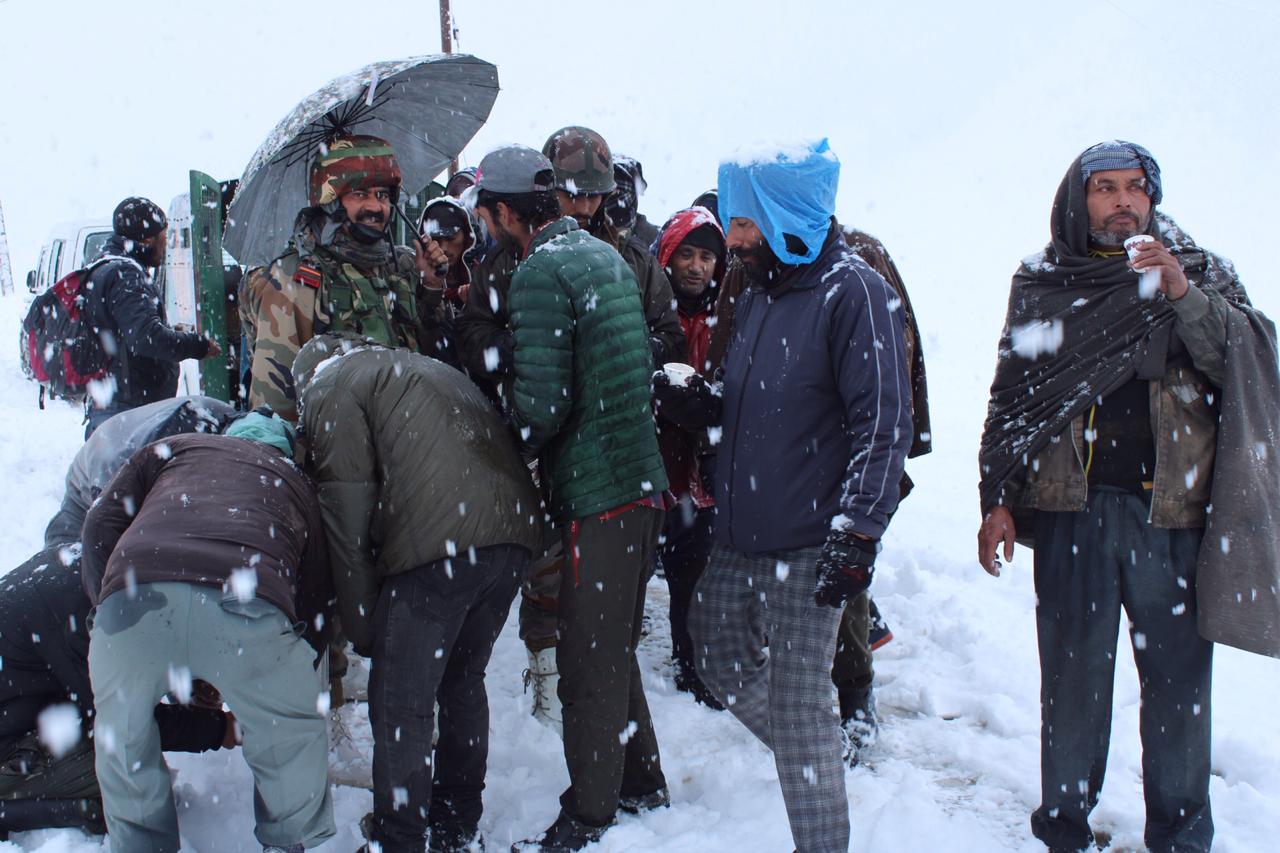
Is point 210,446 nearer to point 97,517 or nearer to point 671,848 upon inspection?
point 97,517

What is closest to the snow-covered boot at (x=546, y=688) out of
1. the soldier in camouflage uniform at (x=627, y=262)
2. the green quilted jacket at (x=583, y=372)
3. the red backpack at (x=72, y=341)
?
the soldier in camouflage uniform at (x=627, y=262)

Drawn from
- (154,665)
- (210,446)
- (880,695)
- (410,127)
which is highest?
(410,127)

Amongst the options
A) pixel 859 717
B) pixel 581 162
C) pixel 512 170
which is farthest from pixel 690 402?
pixel 859 717

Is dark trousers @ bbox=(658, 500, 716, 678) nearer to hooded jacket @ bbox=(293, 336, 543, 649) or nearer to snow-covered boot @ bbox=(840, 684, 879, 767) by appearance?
snow-covered boot @ bbox=(840, 684, 879, 767)

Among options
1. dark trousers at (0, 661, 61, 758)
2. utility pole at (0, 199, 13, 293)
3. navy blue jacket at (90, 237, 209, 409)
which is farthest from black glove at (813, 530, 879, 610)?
utility pole at (0, 199, 13, 293)

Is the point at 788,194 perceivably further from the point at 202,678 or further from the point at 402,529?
the point at 202,678

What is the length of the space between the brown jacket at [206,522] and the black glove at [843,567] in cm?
149

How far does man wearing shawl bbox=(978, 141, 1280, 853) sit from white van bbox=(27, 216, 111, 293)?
12.2 m

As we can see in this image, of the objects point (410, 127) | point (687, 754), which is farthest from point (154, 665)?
point (410, 127)

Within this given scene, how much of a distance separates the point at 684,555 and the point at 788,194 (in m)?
2.04

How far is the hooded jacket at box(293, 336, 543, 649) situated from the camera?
9.20 ft

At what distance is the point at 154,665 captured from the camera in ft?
8.41

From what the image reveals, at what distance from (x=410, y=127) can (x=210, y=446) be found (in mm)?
2143

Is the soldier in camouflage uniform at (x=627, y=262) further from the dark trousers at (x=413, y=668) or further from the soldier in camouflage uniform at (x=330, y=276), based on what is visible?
the dark trousers at (x=413, y=668)
